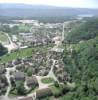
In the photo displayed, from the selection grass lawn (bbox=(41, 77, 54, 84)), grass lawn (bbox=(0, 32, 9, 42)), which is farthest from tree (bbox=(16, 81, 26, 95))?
grass lawn (bbox=(0, 32, 9, 42))

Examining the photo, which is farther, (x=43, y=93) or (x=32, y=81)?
(x=32, y=81)

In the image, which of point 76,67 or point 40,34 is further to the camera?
point 40,34

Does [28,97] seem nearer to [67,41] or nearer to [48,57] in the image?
[48,57]

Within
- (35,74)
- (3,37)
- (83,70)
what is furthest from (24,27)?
(83,70)

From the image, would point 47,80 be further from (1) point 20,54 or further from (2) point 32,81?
(1) point 20,54

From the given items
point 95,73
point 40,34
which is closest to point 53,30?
point 40,34

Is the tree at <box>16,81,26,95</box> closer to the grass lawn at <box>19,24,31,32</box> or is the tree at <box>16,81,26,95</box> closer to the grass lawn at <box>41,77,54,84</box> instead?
the grass lawn at <box>41,77,54,84</box>

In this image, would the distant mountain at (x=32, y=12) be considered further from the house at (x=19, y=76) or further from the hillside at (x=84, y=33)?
the house at (x=19, y=76)

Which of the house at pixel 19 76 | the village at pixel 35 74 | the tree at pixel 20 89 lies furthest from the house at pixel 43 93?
the house at pixel 19 76

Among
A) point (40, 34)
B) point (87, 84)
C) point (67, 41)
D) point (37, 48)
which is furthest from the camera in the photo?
point (40, 34)

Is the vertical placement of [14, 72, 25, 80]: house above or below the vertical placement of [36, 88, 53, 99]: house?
above

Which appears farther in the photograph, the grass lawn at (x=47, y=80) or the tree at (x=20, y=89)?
the grass lawn at (x=47, y=80)
